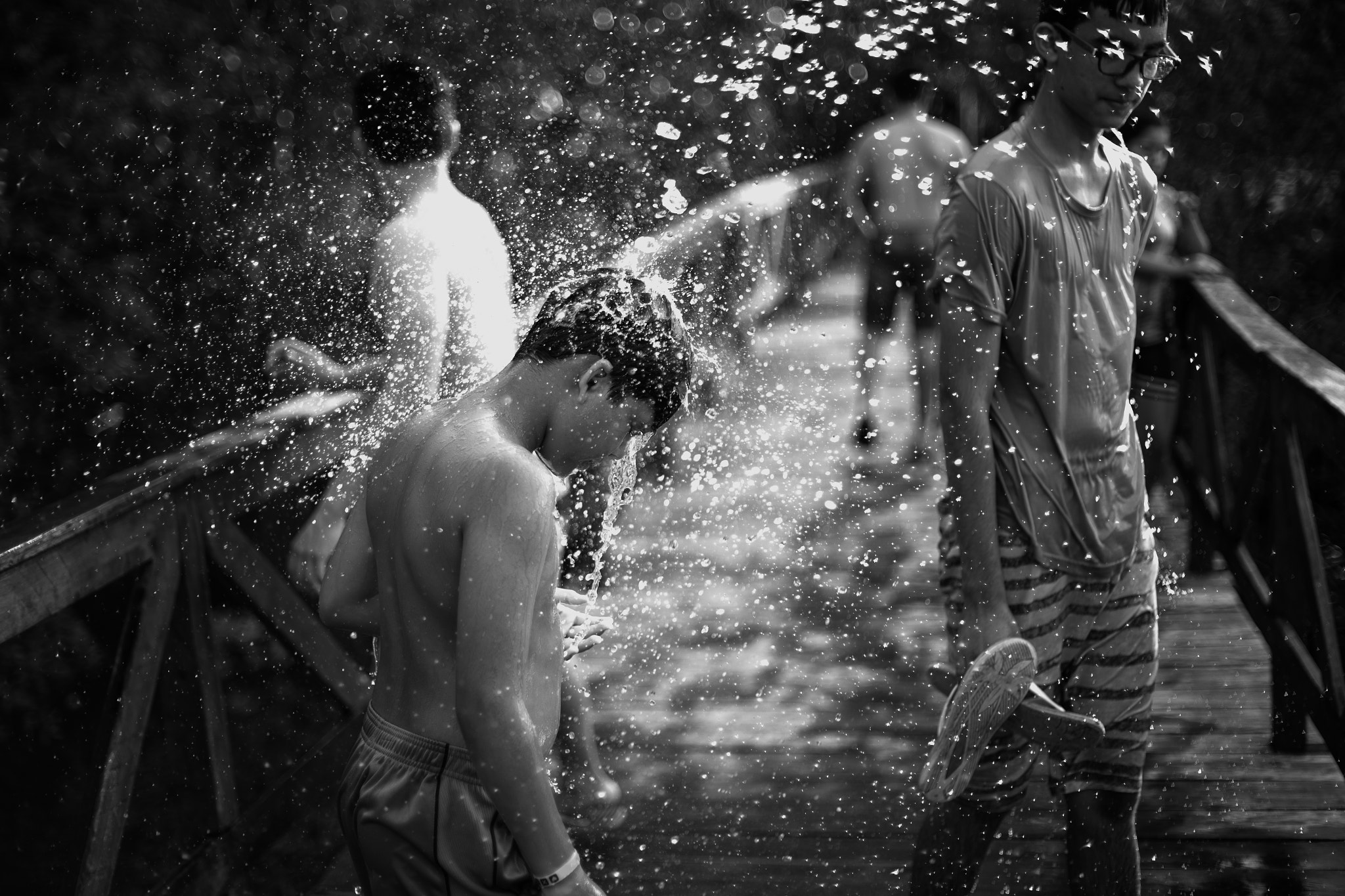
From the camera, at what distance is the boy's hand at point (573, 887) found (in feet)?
4.80

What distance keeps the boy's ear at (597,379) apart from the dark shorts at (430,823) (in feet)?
1.54

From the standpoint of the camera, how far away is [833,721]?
3.66 meters

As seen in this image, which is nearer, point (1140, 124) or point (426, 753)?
point (426, 753)

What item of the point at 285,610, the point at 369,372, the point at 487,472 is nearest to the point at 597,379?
the point at 487,472

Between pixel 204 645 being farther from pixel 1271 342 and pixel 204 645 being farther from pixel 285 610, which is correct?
pixel 1271 342

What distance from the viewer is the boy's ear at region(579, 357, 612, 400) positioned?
1.56 meters

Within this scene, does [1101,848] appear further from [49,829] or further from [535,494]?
[49,829]

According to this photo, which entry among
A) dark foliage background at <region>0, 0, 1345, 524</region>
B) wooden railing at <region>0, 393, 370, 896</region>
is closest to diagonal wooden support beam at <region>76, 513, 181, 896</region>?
wooden railing at <region>0, 393, 370, 896</region>

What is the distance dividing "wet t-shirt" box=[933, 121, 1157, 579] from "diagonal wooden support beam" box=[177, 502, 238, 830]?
1.94m

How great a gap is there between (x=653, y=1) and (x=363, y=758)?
789 cm

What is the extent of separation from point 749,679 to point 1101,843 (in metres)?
1.81

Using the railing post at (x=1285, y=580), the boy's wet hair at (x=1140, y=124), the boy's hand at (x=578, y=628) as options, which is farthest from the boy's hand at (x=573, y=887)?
the boy's wet hair at (x=1140, y=124)

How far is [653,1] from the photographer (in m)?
8.67

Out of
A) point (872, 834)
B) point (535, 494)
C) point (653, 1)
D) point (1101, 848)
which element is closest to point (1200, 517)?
point (872, 834)
